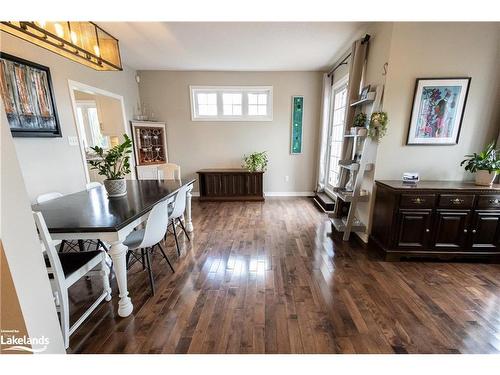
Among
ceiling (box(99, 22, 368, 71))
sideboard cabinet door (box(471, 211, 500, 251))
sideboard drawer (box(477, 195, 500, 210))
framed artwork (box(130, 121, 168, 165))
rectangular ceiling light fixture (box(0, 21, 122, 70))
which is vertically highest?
ceiling (box(99, 22, 368, 71))

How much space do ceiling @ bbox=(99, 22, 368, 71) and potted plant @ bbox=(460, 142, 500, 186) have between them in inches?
80.0

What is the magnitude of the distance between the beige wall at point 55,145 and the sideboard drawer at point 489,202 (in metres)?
4.85

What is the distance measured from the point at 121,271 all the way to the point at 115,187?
3.07 feet

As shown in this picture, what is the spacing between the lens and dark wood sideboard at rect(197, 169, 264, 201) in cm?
458

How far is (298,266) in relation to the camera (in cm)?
222

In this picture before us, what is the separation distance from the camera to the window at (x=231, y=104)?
183 inches

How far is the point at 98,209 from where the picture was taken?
170cm

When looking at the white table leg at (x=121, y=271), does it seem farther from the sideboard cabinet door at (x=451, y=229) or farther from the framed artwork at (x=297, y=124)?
the framed artwork at (x=297, y=124)

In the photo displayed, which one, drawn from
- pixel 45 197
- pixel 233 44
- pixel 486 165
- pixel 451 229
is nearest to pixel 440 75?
pixel 486 165

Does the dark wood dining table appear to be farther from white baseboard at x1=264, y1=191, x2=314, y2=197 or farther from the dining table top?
white baseboard at x1=264, y1=191, x2=314, y2=197

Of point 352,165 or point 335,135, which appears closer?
point 352,165

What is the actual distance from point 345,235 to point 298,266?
Result: 0.97 meters

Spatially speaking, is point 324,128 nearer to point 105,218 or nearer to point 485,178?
point 485,178

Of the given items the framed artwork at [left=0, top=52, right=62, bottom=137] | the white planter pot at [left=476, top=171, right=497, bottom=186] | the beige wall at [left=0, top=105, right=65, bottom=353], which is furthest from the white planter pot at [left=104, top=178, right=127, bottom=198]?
the white planter pot at [left=476, top=171, right=497, bottom=186]
